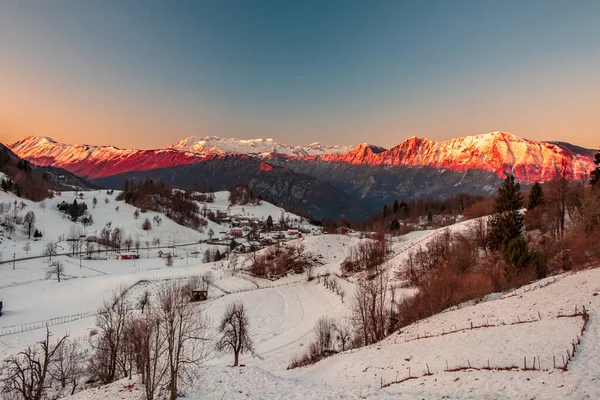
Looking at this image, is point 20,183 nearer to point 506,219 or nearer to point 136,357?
point 136,357

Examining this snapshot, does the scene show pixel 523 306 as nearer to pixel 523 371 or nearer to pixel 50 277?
pixel 523 371

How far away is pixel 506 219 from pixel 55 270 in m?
107

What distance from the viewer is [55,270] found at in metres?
93.8

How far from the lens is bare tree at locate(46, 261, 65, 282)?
89.6m

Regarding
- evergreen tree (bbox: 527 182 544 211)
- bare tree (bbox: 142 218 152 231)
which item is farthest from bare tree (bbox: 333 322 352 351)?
bare tree (bbox: 142 218 152 231)

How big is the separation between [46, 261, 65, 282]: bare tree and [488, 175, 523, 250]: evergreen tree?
96420 mm

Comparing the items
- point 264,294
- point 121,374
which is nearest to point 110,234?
point 264,294

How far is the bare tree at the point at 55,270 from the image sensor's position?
8962 cm

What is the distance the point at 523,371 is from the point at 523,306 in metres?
13.0

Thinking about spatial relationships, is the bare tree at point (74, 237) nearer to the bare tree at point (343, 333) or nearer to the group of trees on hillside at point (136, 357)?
the group of trees on hillside at point (136, 357)

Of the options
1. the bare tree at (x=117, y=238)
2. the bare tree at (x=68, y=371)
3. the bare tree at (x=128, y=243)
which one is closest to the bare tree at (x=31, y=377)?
the bare tree at (x=68, y=371)

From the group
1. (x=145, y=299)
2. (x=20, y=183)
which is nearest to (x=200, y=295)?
(x=145, y=299)

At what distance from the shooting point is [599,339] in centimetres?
1717

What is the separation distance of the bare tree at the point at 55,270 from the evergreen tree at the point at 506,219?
96420 millimetres
